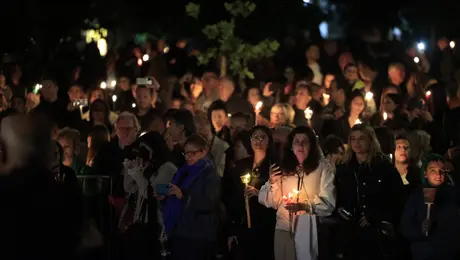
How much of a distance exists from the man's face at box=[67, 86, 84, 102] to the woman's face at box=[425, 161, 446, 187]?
27.1 ft

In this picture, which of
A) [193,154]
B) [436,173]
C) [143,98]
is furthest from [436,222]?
[143,98]

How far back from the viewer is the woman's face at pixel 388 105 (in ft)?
50.9

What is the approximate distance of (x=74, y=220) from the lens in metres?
5.52

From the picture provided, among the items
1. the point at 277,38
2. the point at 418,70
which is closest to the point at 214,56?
the point at 277,38

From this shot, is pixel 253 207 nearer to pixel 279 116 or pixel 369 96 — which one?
pixel 279 116

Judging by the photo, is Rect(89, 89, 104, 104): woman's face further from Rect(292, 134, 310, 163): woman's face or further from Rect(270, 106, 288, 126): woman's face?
Rect(292, 134, 310, 163): woman's face

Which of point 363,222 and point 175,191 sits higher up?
point 175,191

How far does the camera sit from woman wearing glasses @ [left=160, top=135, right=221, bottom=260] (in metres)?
11.0

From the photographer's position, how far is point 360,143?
37.1 ft

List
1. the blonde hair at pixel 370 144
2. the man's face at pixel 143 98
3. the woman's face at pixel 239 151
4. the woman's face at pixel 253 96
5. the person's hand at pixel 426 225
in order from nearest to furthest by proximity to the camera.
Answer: the person's hand at pixel 426 225, the blonde hair at pixel 370 144, the woman's face at pixel 239 151, the man's face at pixel 143 98, the woman's face at pixel 253 96

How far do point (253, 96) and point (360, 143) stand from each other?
5.91 m

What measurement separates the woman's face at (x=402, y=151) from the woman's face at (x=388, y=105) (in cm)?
325

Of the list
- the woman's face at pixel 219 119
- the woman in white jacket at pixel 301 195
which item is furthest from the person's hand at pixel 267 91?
the woman in white jacket at pixel 301 195

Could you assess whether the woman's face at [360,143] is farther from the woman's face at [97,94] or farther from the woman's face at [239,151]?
the woman's face at [97,94]
